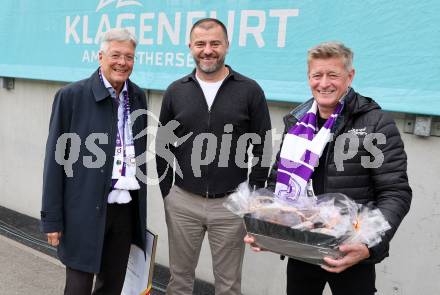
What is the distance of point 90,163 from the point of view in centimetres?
242

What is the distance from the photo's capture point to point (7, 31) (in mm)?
5090

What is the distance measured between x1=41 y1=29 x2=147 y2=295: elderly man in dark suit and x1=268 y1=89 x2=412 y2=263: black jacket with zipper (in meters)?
1.18

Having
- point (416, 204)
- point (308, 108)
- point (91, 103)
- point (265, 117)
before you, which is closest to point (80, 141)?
point (91, 103)

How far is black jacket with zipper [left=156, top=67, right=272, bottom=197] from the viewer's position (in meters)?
2.57

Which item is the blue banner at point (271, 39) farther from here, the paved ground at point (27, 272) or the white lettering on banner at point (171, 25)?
the paved ground at point (27, 272)

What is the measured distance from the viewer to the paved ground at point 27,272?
11.6ft

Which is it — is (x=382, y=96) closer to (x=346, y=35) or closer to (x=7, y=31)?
Result: (x=346, y=35)

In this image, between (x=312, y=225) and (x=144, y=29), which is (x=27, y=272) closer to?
(x=144, y=29)

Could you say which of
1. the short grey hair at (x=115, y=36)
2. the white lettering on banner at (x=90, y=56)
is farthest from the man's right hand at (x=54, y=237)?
the white lettering on banner at (x=90, y=56)

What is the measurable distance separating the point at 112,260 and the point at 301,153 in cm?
140

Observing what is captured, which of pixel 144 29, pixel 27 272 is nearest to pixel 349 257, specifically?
pixel 144 29

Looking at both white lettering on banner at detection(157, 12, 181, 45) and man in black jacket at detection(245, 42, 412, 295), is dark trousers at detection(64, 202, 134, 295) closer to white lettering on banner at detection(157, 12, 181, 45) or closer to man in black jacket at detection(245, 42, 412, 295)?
man in black jacket at detection(245, 42, 412, 295)

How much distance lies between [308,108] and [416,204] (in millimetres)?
1216

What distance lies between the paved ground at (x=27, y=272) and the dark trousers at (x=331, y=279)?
2.26 m
